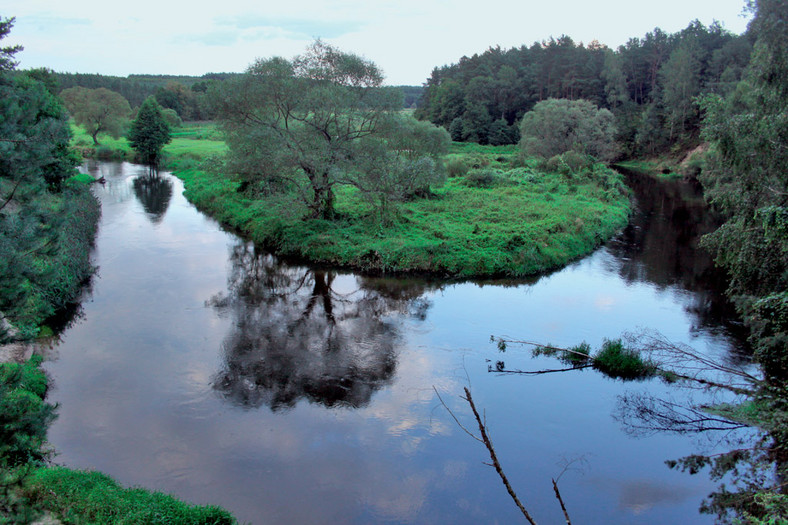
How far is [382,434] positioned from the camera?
12.5m

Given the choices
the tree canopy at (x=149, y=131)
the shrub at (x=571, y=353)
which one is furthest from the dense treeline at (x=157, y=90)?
the shrub at (x=571, y=353)

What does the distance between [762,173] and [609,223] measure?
17428 millimetres

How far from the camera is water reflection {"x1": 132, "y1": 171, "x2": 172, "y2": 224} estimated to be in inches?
1407

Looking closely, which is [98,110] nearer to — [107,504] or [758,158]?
[107,504]

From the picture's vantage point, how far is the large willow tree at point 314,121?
25.8m

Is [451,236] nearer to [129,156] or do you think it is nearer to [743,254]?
[743,254]

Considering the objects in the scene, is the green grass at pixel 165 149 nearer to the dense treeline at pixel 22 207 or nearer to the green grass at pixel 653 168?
the dense treeline at pixel 22 207

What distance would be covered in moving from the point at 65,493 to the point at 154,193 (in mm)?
37313

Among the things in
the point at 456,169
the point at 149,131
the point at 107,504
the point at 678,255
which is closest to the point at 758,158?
the point at 678,255

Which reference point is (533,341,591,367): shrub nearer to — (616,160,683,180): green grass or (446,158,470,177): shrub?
(446,158,470,177): shrub

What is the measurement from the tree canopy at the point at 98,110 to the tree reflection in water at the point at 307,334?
48044 mm

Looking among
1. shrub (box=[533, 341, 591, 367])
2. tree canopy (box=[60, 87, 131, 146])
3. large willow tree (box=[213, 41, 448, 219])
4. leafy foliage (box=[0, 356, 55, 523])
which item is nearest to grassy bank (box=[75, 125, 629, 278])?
large willow tree (box=[213, 41, 448, 219])

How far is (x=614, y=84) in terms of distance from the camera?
2908 inches

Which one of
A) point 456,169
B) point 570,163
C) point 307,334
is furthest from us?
point 570,163
